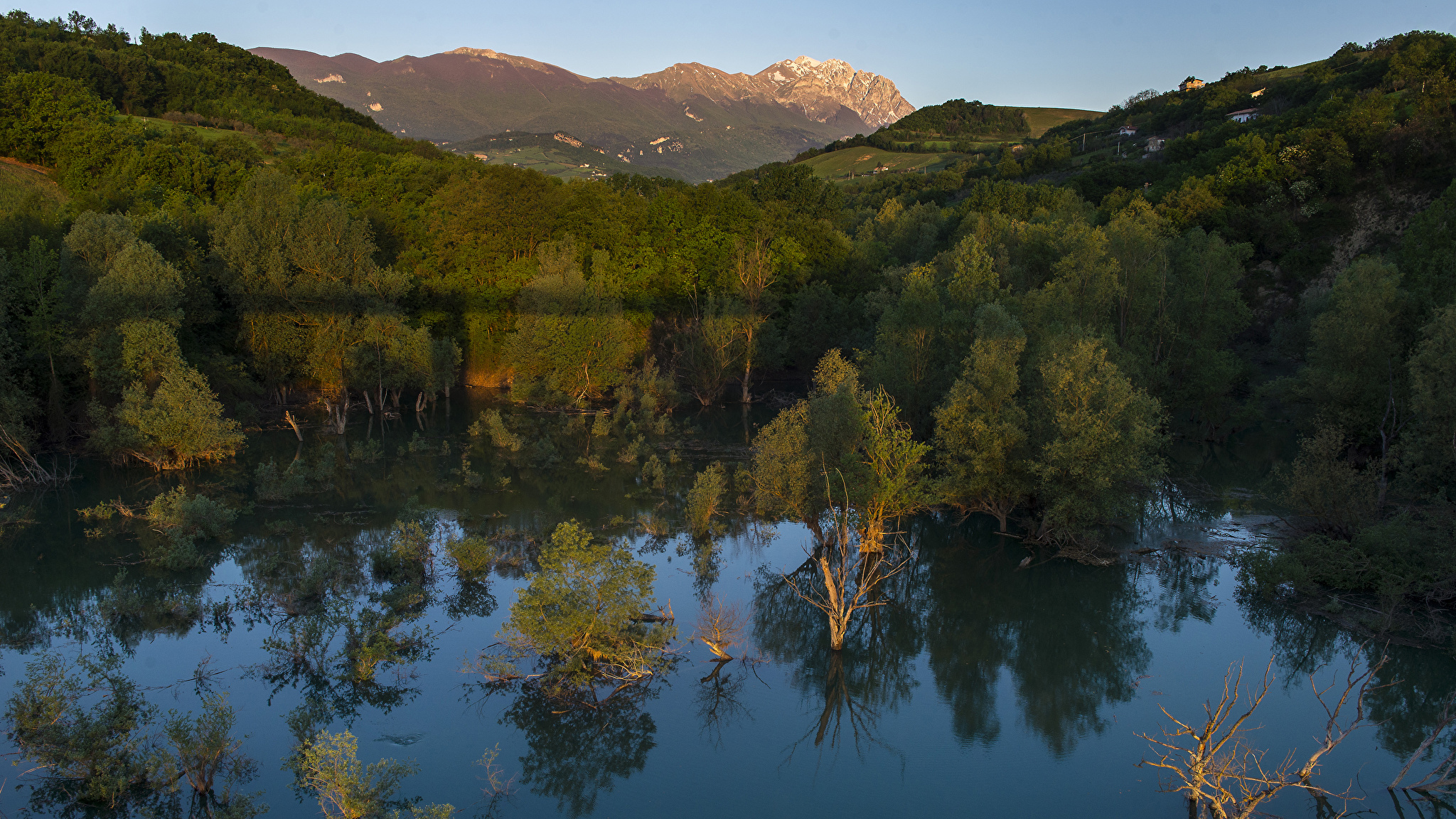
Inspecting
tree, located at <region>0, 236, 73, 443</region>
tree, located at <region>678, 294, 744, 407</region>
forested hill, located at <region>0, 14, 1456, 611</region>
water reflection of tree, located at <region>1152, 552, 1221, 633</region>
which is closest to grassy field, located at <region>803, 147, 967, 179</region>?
forested hill, located at <region>0, 14, 1456, 611</region>

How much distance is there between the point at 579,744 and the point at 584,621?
2158 mm

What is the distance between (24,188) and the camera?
3672 centimetres

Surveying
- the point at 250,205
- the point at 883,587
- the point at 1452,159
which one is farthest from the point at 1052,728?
the point at 1452,159

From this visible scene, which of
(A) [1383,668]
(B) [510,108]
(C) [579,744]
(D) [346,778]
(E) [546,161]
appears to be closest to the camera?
(D) [346,778]

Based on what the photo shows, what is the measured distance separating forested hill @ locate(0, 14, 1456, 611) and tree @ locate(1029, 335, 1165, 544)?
10cm

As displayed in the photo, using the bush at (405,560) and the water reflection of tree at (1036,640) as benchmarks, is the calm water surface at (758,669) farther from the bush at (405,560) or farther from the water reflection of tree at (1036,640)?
the bush at (405,560)

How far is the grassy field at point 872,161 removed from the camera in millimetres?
103375

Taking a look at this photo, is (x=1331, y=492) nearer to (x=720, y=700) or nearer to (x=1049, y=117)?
(x=720, y=700)

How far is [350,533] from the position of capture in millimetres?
23219

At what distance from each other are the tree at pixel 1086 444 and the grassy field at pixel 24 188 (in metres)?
38.4

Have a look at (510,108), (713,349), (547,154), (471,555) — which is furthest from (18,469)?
(510,108)

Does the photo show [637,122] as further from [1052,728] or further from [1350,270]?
[1052,728]

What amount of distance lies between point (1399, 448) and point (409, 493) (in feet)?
99.0

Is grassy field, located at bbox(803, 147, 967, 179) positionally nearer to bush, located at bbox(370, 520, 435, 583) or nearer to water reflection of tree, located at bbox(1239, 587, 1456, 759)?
water reflection of tree, located at bbox(1239, 587, 1456, 759)
